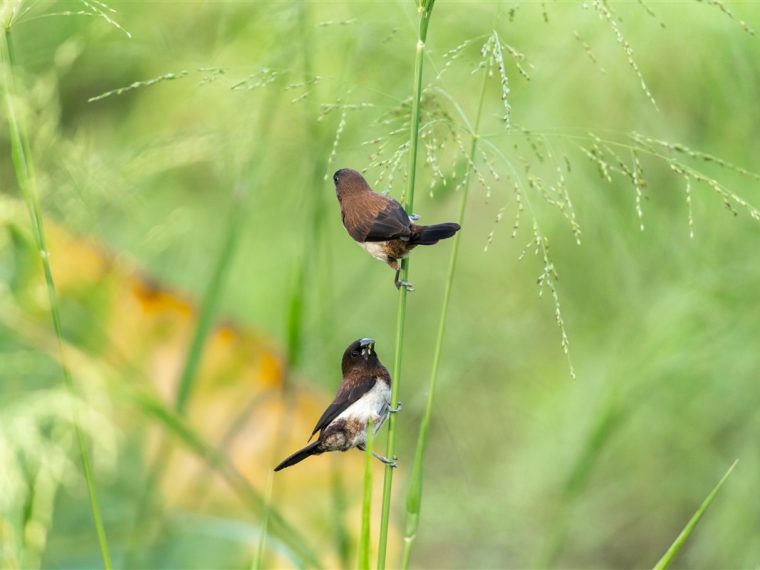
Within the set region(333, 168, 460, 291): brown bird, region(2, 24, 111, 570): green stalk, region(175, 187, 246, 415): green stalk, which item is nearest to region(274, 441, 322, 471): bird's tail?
region(333, 168, 460, 291): brown bird

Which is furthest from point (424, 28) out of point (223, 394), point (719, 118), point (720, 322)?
point (719, 118)

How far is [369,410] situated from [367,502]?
15cm

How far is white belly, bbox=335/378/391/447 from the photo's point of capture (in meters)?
0.69

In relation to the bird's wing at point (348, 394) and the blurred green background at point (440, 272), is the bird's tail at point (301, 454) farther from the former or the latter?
the blurred green background at point (440, 272)

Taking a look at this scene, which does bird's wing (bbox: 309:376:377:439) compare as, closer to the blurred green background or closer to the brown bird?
the brown bird

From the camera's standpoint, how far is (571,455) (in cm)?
306

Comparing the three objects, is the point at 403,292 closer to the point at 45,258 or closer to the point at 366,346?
the point at 366,346

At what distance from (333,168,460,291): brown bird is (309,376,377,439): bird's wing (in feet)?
0.23

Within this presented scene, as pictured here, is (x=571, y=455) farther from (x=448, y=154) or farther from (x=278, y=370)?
A: (x=278, y=370)

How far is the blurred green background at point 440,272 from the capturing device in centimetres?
176

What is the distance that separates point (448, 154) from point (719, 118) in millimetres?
906

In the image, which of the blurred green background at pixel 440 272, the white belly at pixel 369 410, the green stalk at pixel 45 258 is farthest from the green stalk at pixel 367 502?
the blurred green background at pixel 440 272

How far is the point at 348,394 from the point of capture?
690 mm

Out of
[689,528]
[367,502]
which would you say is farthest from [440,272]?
[367,502]
